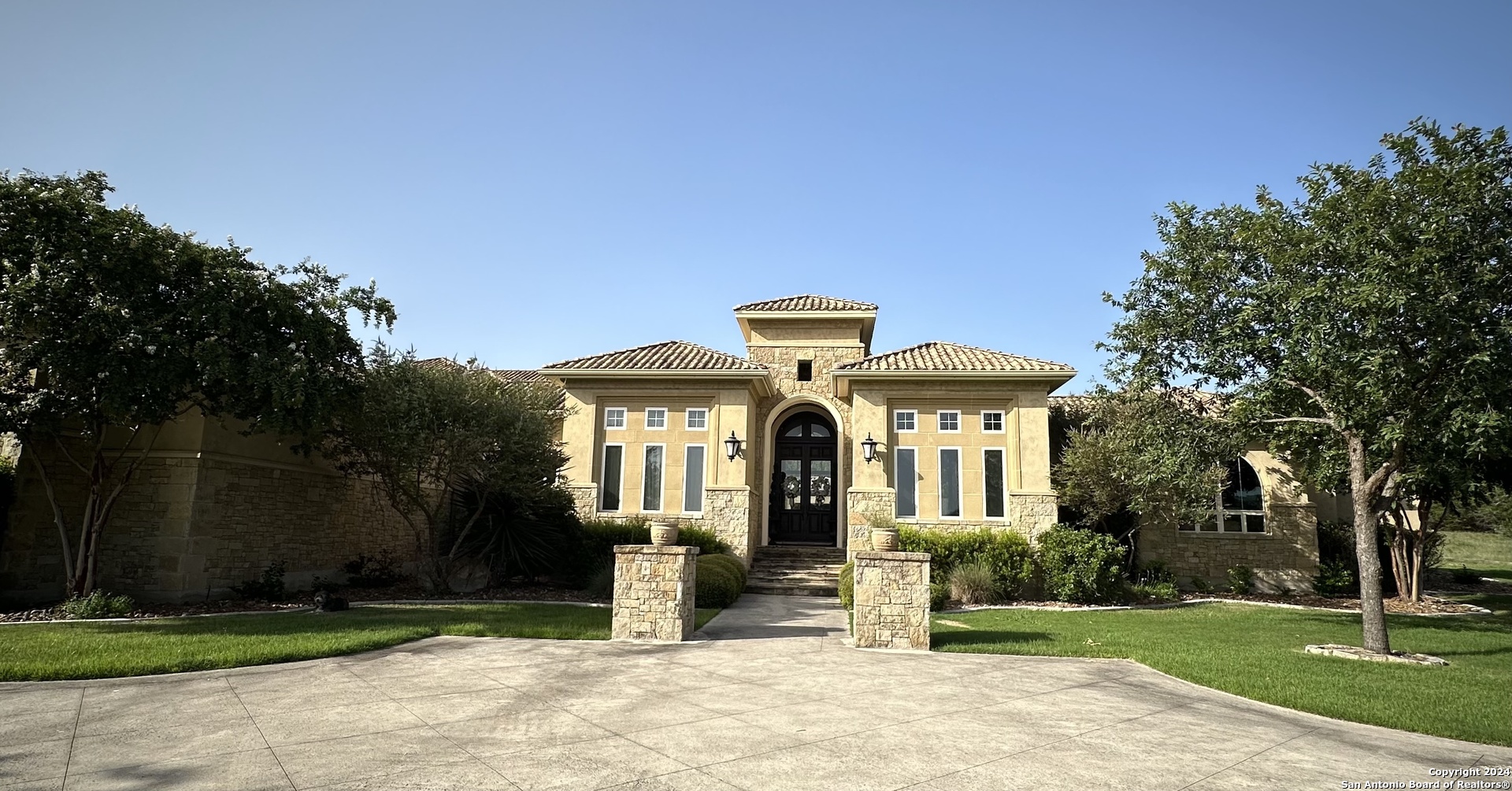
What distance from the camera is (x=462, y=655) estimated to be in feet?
29.2

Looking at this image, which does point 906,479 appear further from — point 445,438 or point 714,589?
point 445,438

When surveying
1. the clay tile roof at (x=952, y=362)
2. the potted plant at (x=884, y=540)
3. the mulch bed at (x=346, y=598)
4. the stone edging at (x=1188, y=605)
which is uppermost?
the clay tile roof at (x=952, y=362)

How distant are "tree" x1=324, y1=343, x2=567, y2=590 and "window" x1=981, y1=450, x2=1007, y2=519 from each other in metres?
10.1

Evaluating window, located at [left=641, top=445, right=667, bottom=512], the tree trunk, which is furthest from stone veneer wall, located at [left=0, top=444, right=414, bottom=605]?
the tree trunk

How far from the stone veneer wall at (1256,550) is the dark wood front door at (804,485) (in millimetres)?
8181

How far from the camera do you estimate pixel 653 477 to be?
1955 cm

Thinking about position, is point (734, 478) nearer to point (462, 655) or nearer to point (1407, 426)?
point (462, 655)

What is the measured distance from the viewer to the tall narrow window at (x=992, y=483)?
18.5m

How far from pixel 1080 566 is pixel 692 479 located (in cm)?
929

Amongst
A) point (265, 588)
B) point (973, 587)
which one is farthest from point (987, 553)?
point (265, 588)

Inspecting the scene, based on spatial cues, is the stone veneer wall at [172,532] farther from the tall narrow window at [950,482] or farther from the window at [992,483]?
the window at [992,483]

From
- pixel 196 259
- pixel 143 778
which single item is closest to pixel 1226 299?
pixel 143 778

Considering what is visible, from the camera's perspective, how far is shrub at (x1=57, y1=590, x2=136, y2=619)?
11742 millimetres

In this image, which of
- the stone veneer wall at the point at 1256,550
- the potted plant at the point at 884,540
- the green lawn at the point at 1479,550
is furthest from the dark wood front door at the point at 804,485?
the green lawn at the point at 1479,550
